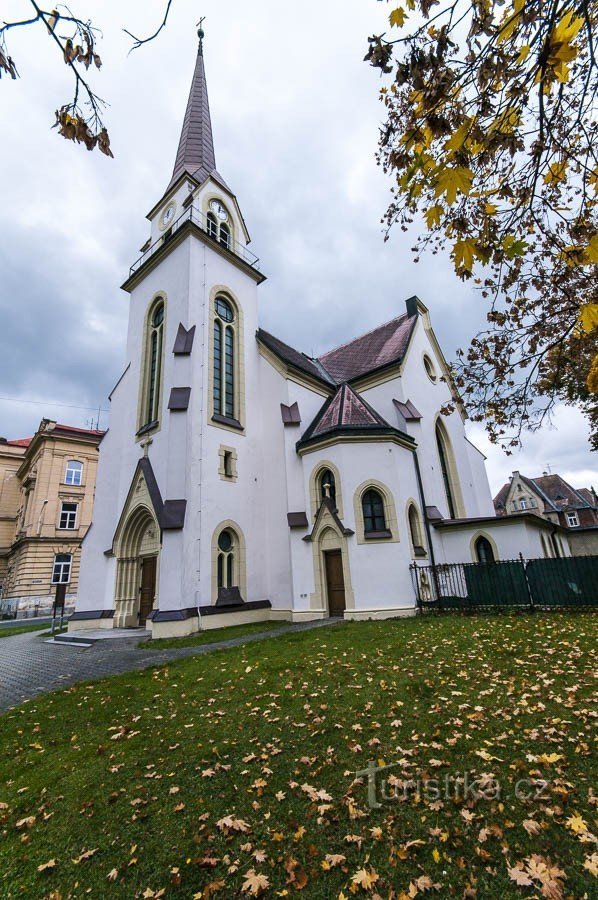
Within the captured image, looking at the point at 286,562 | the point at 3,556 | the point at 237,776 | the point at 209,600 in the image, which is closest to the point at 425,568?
the point at 286,562

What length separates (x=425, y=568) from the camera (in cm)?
1579

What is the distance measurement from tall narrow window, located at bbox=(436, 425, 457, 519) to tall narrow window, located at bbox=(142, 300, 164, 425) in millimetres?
15151

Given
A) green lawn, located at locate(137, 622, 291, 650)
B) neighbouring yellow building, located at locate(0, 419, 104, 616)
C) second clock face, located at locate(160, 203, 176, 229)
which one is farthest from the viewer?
neighbouring yellow building, located at locate(0, 419, 104, 616)

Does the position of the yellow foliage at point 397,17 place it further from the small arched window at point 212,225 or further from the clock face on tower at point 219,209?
the clock face on tower at point 219,209

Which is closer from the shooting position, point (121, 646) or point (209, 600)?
point (121, 646)

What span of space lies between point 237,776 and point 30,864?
70.2 inches

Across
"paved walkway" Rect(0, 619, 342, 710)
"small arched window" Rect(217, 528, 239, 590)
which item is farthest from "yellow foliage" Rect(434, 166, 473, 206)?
"small arched window" Rect(217, 528, 239, 590)

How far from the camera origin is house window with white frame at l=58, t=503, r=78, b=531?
3688cm

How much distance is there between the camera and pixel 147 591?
17375 mm

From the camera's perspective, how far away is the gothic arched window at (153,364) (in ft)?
61.9

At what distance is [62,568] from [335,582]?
29814mm

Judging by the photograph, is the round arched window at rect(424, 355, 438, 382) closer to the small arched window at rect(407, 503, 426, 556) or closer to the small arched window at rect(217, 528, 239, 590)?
the small arched window at rect(407, 503, 426, 556)

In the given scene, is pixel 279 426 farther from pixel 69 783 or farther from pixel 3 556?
pixel 3 556

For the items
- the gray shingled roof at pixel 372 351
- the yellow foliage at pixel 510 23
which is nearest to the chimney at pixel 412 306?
the gray shingled roof at pixel 372 351
